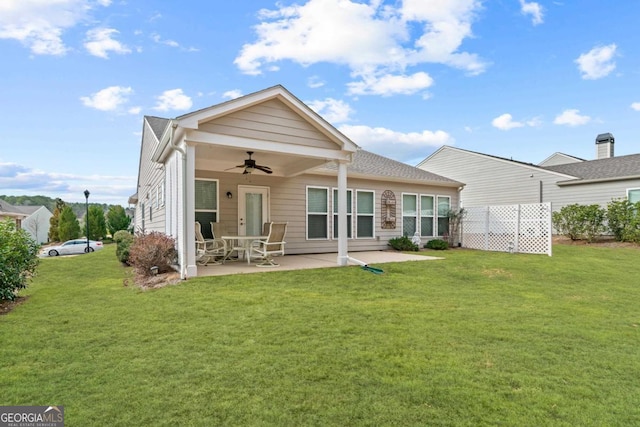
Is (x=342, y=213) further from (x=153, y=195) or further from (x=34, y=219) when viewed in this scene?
(x=34, y=219)

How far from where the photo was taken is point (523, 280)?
7.12m

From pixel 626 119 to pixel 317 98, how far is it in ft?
58.2

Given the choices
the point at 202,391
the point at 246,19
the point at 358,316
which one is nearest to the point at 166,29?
the point at 246,19

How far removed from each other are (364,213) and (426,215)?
297cm

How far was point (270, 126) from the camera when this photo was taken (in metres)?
7.28

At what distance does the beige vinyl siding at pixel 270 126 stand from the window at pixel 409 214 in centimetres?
608

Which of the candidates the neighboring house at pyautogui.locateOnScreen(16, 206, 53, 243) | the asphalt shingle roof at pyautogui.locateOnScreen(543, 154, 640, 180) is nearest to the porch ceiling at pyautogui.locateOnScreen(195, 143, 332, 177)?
the asphalt shingle roof at pyautogui.locateOnScreen(543, 154, 640, 180)

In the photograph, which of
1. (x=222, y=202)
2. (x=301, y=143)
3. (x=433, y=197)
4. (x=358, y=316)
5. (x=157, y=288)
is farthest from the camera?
(x=433, y=197)

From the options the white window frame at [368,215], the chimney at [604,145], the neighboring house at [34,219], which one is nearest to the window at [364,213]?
the white window frame at [368,215]

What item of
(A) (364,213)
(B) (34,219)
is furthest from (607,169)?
(B) (34,219)

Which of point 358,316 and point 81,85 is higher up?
point 81,85

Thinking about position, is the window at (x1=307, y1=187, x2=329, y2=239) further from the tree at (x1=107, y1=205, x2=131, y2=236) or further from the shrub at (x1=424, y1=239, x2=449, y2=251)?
the tree at (x1=107, y1=205, x2=131, y2=236)

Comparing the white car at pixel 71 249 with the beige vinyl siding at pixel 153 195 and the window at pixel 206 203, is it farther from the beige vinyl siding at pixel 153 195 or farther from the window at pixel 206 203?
the window at pixel 206 203

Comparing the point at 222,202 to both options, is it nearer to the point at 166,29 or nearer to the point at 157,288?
the point at 157,288
